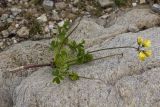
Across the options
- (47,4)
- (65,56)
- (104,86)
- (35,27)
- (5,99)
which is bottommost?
(5,99)

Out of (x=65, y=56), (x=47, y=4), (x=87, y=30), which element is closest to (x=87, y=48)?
(x=87, y=30)

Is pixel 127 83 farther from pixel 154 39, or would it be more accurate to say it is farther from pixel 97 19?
pixel 97 19

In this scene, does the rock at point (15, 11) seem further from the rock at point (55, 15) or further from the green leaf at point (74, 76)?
the green leaf at point (74, 76)

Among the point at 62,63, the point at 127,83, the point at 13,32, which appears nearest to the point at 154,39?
the point at 127,83

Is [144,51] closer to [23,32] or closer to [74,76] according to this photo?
[74,76]

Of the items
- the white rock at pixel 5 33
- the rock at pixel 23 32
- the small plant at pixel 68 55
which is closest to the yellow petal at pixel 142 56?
the small plant at pixel 68 55

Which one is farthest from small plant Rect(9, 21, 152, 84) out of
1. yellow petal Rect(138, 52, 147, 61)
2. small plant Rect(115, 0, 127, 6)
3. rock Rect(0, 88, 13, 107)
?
small plant Rect(115, 0, 127, 6)
